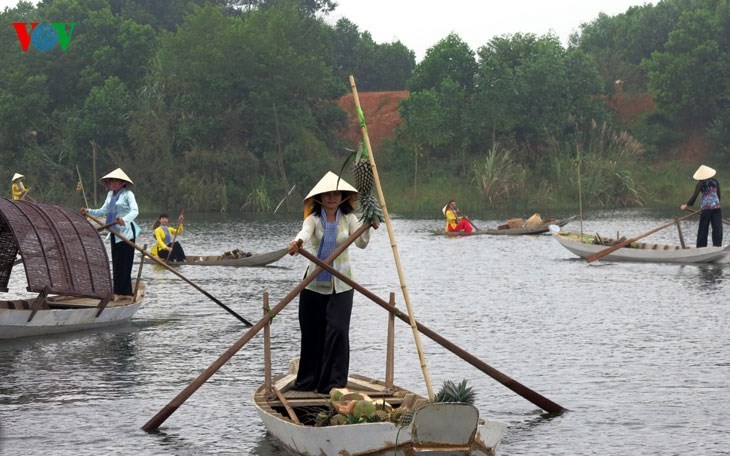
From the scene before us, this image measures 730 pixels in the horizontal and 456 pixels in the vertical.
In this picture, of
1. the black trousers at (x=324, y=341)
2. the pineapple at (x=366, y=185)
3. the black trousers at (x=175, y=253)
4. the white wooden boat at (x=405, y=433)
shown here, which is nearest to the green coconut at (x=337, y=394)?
the white wooden boat at (x=405, y=433)

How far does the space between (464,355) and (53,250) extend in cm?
667

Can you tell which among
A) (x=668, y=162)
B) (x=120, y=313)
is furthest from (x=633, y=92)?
(x=120, y=313)

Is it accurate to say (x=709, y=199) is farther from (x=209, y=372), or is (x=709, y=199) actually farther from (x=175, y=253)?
(x=209, y=372)

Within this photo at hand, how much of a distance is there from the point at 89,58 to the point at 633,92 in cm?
3095

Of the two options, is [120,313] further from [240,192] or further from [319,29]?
[319,29]

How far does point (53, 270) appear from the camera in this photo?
15438 millimetres

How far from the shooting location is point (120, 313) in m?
17.2

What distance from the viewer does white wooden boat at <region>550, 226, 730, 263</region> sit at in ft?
84.5

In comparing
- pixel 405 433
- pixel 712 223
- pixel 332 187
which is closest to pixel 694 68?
pixel 712 223

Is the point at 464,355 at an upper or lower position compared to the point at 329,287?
lower

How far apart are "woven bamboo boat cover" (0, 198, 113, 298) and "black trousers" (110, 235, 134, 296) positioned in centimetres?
89

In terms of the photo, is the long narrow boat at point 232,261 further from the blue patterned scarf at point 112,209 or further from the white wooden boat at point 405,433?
the white wooden boat at point 405,433

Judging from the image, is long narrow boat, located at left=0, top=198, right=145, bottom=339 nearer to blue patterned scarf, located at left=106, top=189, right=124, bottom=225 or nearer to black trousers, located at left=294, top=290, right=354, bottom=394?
blue patterned scarf, located at left=106, top=189, right=124, bottom=225

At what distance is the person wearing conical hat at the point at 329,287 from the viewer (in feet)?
34.2
